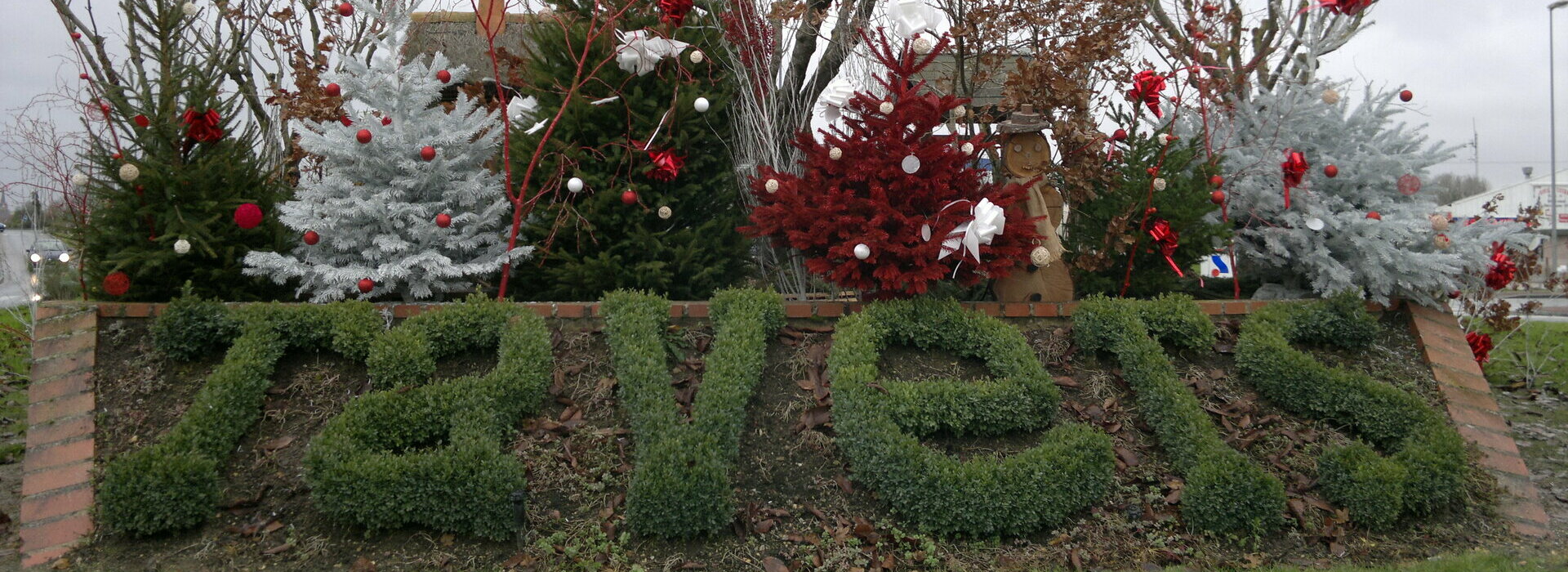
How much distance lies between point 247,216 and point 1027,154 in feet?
14.5

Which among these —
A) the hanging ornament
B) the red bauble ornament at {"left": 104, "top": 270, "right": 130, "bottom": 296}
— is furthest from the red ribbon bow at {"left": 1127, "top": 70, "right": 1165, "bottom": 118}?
the red bauble ornament at {"left": 104, "top": 270, "right": 130, "bottom": 296}

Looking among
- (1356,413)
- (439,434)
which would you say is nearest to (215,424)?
(439,434)

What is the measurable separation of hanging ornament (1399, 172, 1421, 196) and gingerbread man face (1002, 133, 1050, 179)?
2259 mm

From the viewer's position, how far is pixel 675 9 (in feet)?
16.3

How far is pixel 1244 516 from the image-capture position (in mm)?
3793

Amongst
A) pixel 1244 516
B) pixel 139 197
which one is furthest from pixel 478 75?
pixel 1244 516

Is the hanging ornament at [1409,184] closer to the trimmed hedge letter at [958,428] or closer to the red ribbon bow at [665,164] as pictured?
the trimmed hedge letter at [958,428]

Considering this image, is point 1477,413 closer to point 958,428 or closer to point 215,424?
point 958,428

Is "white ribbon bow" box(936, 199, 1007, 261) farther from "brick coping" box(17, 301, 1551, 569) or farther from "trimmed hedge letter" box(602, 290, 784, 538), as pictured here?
"trimmed hedge letter" box(602, 290, 784, 538)

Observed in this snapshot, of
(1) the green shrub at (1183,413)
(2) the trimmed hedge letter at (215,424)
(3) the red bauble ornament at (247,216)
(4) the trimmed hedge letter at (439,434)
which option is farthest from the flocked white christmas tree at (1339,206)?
(3) the red bauble ornament at (247,216)

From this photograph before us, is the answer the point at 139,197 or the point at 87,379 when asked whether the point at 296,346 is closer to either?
the point at 87,379

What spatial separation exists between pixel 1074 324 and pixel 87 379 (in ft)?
16.5

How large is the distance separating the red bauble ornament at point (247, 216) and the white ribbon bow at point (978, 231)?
367 cm

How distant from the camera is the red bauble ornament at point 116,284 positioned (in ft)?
15.0
